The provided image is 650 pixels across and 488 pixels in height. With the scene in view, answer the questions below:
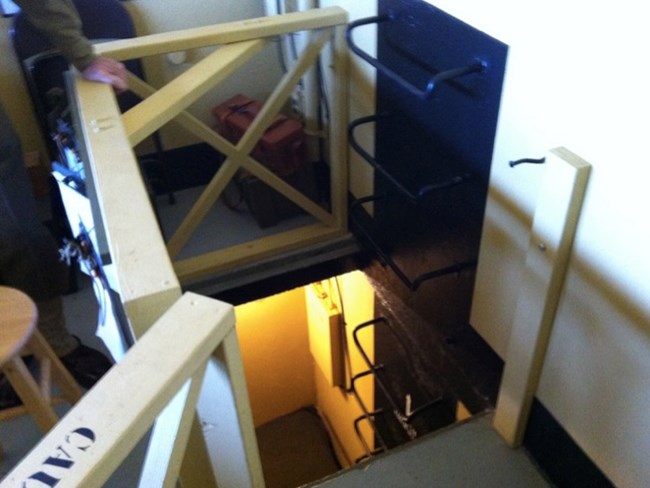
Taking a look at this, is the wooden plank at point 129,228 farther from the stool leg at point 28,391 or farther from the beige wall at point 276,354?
the beige wall at point 276,354

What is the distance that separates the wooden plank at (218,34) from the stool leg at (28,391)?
0.91 m

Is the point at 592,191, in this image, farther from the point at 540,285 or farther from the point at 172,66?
the point at 172,66

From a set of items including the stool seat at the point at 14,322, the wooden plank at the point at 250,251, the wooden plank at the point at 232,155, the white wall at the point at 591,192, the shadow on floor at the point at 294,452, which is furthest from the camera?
the shadow on floor at the point at 294,452

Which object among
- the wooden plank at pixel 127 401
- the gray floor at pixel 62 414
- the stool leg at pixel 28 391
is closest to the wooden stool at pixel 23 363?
the stool leg at pixel 28 391

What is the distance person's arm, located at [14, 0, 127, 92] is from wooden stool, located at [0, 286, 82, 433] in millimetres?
601

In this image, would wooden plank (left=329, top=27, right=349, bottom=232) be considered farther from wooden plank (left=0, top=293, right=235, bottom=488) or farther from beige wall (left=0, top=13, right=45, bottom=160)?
wooden plank (left=0, top=293, right=235, bottom=488)

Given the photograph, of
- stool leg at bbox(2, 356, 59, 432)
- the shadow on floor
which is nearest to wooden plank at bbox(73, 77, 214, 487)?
stool leg at bbox(2, 356, 59, 432)

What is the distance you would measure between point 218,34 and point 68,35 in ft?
1.41

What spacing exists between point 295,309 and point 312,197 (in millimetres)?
1125

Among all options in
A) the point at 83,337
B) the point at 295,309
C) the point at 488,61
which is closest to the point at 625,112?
the point at 488,61

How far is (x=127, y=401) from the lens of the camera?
66cm

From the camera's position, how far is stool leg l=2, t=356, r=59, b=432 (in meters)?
1.38

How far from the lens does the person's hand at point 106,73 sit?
1599 millimetres

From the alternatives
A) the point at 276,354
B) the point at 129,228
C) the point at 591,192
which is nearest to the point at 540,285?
the point at 591,192
